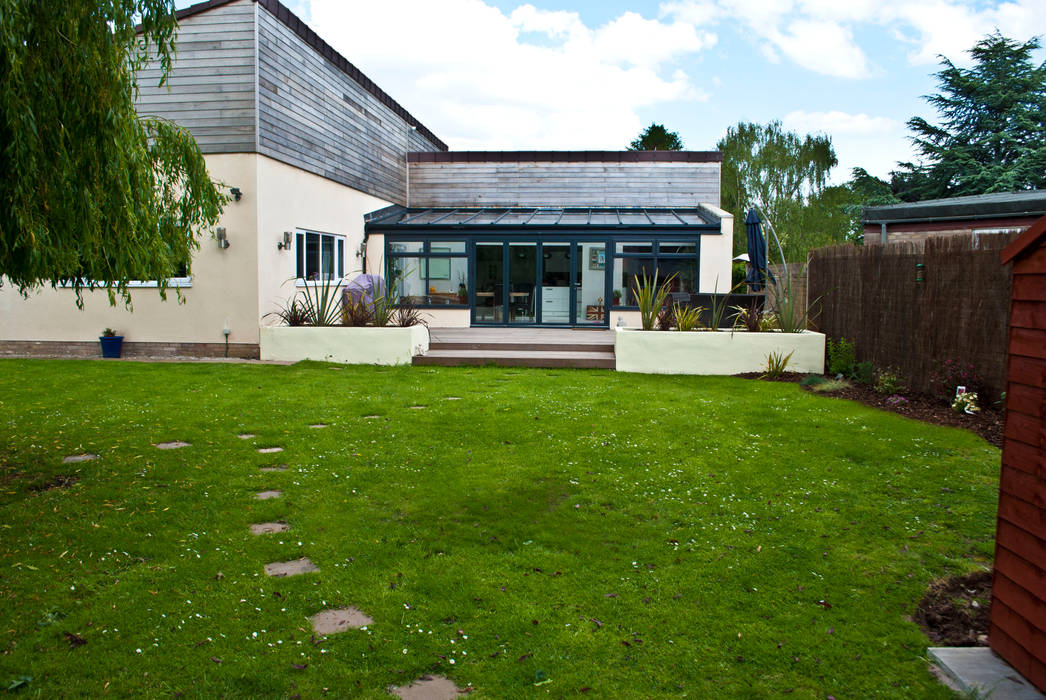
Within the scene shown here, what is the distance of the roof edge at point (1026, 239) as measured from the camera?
94.0 inches

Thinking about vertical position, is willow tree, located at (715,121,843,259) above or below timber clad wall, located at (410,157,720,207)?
above

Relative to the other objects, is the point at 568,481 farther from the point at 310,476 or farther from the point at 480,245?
the point at 480,245

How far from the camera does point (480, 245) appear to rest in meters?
14.8

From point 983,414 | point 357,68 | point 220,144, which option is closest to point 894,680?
point 983,414

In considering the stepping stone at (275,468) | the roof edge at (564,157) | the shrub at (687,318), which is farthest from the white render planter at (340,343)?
the roof edge at (564,157)

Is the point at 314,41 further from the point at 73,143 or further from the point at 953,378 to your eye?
the point at 953,378

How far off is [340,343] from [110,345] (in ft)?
12.5

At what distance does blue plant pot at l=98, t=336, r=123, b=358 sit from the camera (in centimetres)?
1077

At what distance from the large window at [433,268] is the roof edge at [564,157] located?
3.46m

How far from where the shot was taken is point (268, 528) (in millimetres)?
3785

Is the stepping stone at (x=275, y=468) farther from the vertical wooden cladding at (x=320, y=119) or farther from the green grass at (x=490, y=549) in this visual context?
the vertical wooden cladding at (x=320, y=119)

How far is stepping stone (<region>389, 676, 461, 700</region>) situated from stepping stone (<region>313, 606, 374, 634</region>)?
0.46 meters

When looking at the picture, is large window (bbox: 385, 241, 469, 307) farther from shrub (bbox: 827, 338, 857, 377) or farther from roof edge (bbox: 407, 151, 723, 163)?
shrub (bbox: 827, 338, 857, 377)

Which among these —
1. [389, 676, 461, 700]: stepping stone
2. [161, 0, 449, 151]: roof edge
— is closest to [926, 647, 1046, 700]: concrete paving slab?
[389, 676, 461, 700]: stepping stone
